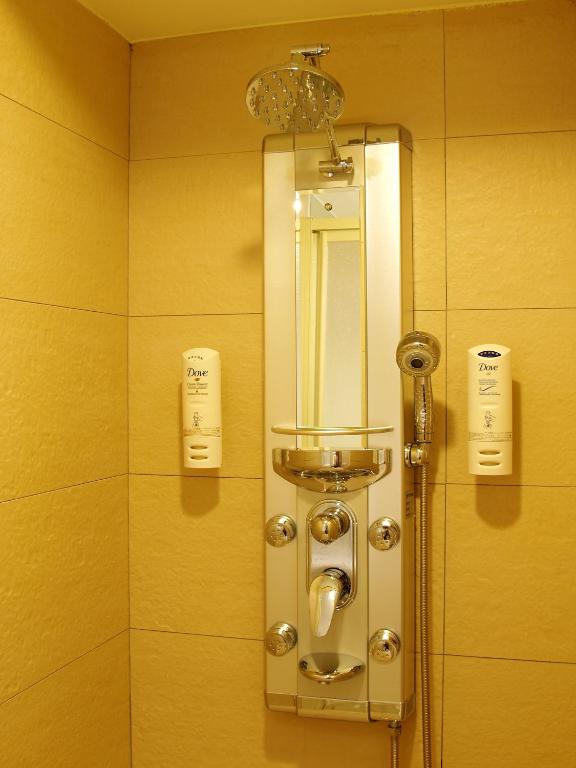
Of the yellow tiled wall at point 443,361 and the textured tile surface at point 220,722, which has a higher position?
the yellow tiled wall at point 443,361

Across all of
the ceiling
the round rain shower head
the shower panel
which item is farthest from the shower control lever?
the ceiling

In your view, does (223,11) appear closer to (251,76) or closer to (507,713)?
(251,76)

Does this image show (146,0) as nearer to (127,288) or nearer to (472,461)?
(127,288)

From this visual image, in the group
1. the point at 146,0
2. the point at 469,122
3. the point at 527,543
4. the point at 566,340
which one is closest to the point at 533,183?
the point at 469,122

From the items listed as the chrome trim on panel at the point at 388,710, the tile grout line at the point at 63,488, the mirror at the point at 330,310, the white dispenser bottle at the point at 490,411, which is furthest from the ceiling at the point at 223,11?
the chrome trim on panel at the point at 388,710

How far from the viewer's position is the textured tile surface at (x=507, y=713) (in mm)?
1392

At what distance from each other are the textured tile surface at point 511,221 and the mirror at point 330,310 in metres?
0.20

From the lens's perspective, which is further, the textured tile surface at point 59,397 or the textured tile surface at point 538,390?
the textured tile surface at point 538,390

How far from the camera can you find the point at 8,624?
120cm

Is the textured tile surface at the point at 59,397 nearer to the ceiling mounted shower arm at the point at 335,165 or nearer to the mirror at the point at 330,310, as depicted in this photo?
the mirror at the point at 330,310

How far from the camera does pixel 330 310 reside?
141 centimetres

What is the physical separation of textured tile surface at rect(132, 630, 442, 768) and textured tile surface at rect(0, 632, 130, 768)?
0.16 ft

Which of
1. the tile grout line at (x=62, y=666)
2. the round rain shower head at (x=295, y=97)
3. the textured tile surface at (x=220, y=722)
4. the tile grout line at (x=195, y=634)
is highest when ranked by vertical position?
the round rain shower head at (x=295, y=97)

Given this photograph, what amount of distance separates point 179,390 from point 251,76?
0.68 m
